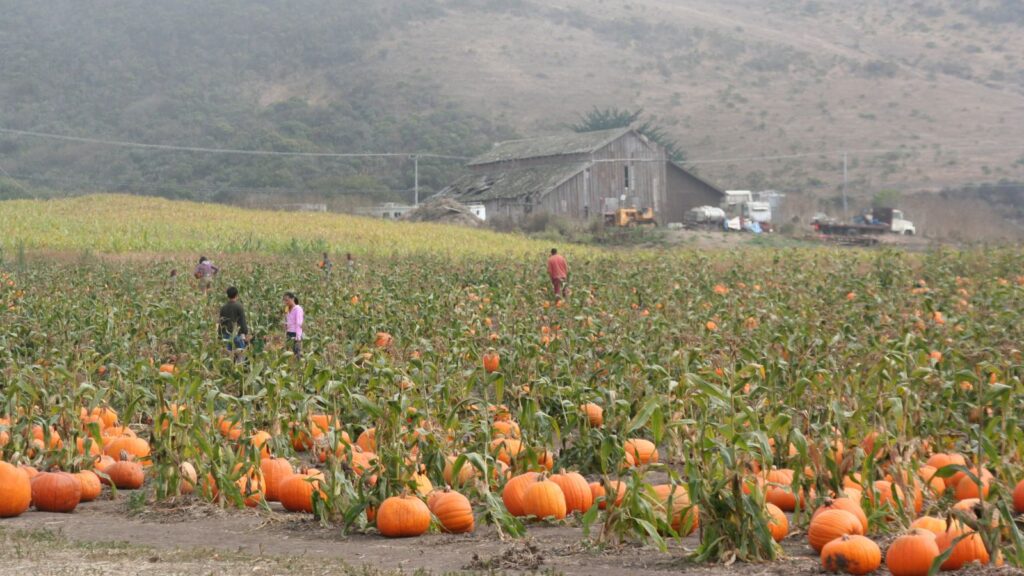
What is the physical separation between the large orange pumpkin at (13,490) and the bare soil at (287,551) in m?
0.08

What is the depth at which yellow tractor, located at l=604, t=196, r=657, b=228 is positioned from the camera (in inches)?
2360

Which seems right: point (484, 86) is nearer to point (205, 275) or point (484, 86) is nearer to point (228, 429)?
point (205, 275)

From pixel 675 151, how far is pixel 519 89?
1611 inches

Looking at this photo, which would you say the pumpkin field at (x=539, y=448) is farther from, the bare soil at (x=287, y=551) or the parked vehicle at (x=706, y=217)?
the parked vehicle at (x=706, y=217)

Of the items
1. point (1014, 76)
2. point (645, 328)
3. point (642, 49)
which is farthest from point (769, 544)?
point (642, 49)

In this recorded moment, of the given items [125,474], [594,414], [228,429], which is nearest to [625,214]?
[594,414]

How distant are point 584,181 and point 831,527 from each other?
2185 inches

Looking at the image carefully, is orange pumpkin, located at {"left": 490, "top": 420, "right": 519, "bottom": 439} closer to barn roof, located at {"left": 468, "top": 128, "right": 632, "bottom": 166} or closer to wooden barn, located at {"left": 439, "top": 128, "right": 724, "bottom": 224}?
wooden barn, located at {"left": 439, "top": 128, "right": 724, "bottom": 224}

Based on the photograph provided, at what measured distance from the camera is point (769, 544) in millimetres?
7004

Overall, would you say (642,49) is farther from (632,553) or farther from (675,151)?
(632,553)

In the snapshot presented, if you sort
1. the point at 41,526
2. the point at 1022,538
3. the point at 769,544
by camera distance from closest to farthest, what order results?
the point at 1022,538
the point at 769,544
the point at 41,526

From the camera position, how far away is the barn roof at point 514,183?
61.2m

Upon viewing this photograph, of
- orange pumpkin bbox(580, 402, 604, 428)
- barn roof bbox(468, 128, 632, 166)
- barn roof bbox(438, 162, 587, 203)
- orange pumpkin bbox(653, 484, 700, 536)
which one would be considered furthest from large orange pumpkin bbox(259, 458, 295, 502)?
barn roof bbox(468, 128, 632, 166)

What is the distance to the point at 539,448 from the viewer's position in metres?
9.52
